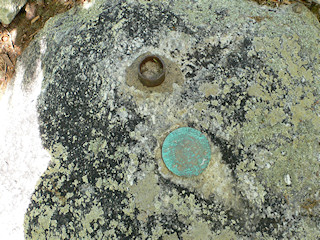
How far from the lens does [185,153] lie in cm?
170

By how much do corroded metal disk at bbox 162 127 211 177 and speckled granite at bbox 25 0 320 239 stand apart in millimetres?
52

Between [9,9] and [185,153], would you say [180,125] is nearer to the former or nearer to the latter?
[185,153]

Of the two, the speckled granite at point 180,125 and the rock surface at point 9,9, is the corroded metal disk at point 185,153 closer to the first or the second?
the speckled granite at point 180,125

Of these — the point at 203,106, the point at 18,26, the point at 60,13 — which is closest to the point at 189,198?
the point at 203,106

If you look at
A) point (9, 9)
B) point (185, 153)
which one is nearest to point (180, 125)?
point (185, 153)

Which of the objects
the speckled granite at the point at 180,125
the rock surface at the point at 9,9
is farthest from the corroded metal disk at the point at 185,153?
the rock surface at the point at 9,9

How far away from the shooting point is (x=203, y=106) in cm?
180

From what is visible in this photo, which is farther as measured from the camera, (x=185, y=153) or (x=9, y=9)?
(x=9, y=9)

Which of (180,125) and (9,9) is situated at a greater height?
(9,9)

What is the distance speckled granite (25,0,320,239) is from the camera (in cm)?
168

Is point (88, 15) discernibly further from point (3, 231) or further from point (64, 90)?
point (3, 231)

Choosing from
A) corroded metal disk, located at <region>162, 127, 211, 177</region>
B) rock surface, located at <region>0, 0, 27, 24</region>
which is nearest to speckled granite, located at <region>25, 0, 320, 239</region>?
corroded metal disk, located at <region>162, 127, 211, 177</region>

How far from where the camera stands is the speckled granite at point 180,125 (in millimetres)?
1678

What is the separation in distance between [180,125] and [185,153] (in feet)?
0.64
